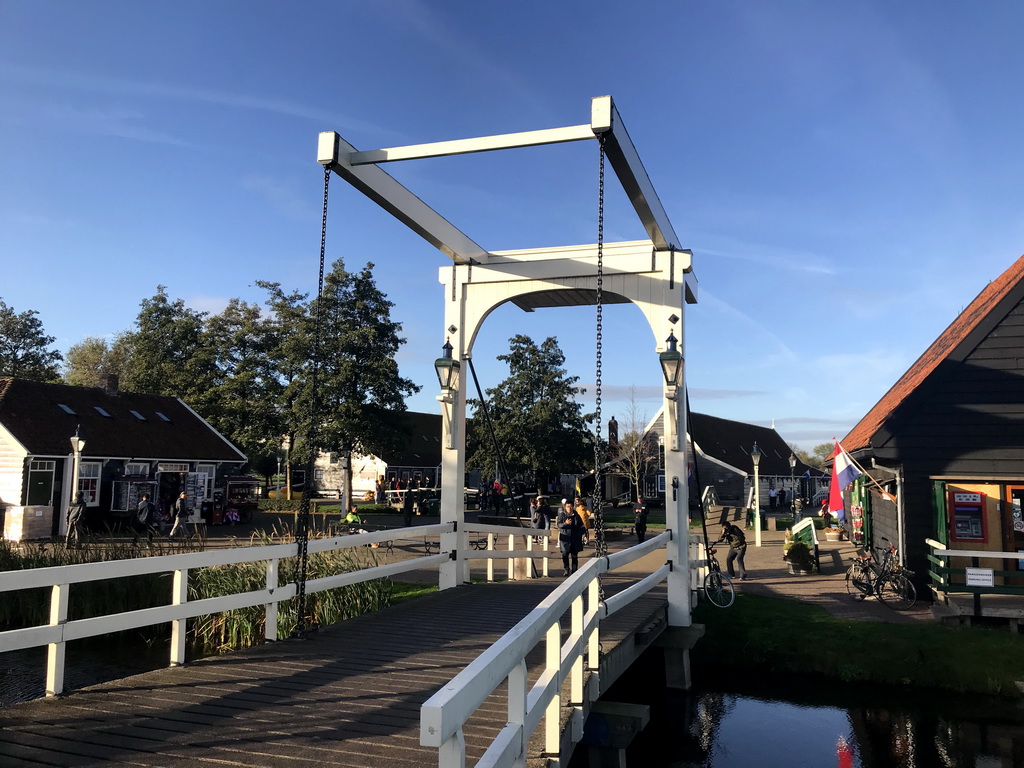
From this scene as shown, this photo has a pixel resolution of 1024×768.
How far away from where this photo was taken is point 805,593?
45.0ft

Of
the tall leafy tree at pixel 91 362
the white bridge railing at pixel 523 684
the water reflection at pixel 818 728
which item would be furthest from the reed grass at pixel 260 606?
the tall leafy tree at pixel 91 362

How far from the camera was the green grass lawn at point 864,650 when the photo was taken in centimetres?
954

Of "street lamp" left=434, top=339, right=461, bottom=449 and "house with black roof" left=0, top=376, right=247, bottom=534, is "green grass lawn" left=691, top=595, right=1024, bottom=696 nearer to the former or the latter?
"street lamp" left=434, top=339, right=461, bottom=449

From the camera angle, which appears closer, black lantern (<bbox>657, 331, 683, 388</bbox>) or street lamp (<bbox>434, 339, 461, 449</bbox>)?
black lantern (<bbox>657, 331, 683, 388</bbox>)

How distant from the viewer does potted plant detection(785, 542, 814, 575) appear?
53.4ft

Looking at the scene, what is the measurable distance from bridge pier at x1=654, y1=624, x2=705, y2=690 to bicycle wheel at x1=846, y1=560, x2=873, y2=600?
473 cm

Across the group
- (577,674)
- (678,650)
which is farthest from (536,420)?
(577,674)

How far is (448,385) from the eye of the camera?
9.77 meters

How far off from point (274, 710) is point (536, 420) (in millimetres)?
37761

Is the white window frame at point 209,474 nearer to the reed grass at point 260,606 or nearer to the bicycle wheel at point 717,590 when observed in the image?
the reed grass at point 260,606

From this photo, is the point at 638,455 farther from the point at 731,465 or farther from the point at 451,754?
the point at 451,754

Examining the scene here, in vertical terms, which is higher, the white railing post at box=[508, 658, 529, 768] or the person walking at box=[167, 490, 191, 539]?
the white railing post at box=[508, 658, 529, 768]

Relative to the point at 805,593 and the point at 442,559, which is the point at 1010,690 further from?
the point at 442,559

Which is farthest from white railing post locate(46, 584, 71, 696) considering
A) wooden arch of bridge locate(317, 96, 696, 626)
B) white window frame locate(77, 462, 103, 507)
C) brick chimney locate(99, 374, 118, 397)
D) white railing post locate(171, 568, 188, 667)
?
brick chimney locate(99, 374, 118, 397)
